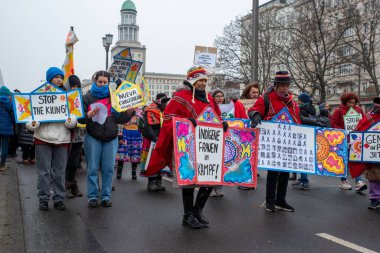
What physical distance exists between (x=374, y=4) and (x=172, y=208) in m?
25.0

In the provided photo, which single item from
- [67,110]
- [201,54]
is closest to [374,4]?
[201,54]

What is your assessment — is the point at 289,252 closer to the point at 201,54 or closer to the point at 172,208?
the point at 172,208

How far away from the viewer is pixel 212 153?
563 cm

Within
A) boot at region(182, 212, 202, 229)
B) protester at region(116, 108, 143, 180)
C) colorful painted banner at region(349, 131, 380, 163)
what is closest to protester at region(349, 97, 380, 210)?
colorful painted banner at region(349, 131, 380, 163)

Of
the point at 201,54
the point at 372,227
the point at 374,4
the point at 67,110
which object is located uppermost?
the point at 374,4

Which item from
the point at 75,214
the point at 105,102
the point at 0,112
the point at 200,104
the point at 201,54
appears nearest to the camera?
→ the point at 200,104

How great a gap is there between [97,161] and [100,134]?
43cm

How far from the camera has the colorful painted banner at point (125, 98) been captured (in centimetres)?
656

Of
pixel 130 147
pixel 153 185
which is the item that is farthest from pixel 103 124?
pixel 130 147

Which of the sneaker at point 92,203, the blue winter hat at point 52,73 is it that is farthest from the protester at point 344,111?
the blue winter hat at point 52,73

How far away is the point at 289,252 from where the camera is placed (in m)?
4.69

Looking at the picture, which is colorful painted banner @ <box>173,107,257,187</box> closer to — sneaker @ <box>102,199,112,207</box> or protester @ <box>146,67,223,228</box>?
protester @ <box>146,67,223,228</box>

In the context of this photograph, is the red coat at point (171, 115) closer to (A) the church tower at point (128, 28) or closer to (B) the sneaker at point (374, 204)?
(B) the sneaker at point (374, 204)

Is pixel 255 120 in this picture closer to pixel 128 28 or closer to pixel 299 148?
pixel 299 148
